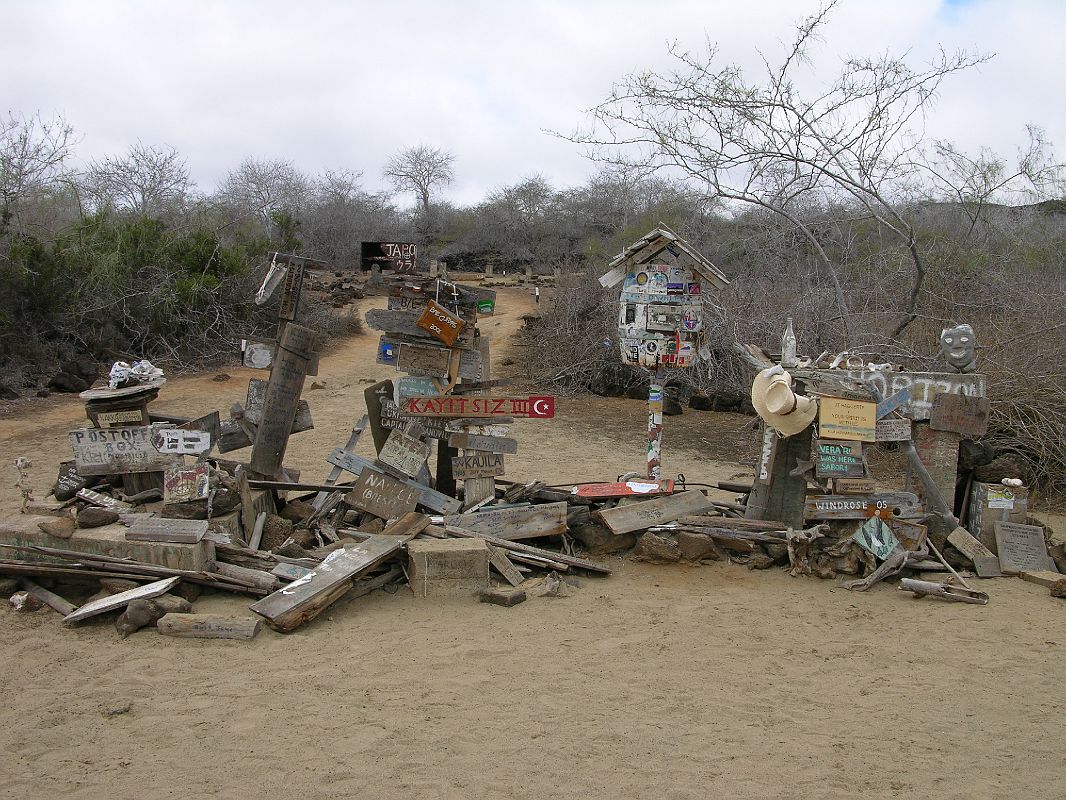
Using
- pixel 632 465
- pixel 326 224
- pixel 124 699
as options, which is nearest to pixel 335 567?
pixel 124 699

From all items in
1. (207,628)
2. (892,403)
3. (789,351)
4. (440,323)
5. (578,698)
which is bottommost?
(578,698)

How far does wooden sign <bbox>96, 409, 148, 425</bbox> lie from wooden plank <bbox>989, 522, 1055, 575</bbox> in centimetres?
696

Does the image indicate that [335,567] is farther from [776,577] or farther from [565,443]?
[565,443]

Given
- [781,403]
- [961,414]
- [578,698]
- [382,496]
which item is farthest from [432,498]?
[961,414]

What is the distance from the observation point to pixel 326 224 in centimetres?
3750

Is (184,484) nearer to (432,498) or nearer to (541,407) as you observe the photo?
(432,498)

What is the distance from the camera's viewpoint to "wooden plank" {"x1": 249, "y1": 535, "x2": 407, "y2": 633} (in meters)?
5.08

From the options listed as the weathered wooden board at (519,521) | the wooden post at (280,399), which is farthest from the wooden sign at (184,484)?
the weathered wooden board at (519,521)

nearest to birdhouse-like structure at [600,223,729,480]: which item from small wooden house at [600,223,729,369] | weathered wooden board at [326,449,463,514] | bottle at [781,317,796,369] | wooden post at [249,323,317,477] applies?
small wooden house at [600,223,729,369]

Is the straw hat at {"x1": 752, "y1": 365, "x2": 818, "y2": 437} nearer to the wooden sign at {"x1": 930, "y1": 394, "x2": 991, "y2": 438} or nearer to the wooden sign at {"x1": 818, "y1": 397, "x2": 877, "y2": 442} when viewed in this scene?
the wooden sign at {"x1": 818, "y1": 397, "x2": 877, "y2": 442}

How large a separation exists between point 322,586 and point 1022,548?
5.37 meters

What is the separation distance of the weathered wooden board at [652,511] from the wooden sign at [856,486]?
1061mm

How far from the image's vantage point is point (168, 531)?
5613 mm

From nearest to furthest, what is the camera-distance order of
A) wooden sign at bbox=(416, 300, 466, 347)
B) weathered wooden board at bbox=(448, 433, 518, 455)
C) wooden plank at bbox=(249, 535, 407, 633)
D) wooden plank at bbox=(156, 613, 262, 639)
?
wooden plank at bbox=(156, 613, 262, 639) < wooden plank at bbox=(249, 535, 407, 633) < wooden sign at bbox=(416, 300, 466, 347) < weathered wooden board at bbox=(448, 433, 518, 455)
